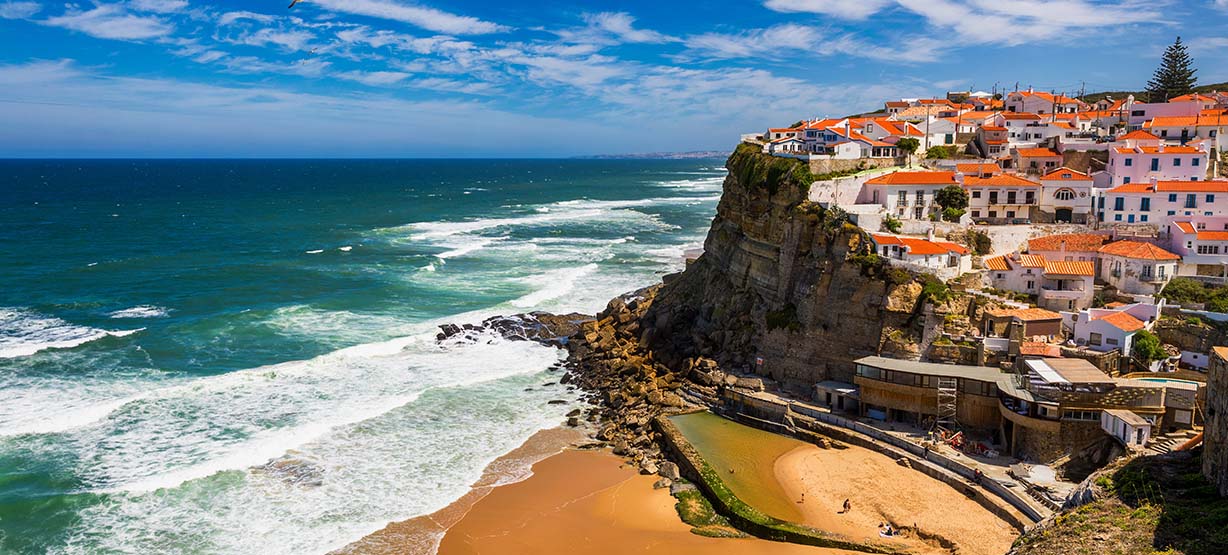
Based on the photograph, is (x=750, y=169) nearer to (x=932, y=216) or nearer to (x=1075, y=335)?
(x=932, y=216)

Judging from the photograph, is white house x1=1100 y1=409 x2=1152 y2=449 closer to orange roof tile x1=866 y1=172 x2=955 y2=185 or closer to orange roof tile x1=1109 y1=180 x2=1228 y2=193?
orange roof tile x1=1109 y1=180 x2=1228 y2=193

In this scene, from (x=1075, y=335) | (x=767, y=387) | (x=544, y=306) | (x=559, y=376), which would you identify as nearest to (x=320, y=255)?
(x=544, y=306)

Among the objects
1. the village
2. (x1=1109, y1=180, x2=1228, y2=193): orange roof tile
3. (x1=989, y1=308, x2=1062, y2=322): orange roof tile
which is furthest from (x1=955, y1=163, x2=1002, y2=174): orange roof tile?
(x1=989, y1=308, x2=1062, y2=322): orange roof tile

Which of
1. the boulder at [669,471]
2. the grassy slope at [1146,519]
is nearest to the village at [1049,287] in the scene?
the grassy slope at [1146,519]

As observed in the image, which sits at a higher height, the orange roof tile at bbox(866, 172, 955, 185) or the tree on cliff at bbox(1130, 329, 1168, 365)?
the orange roof tile at bbox(866, 172, 955, 185)

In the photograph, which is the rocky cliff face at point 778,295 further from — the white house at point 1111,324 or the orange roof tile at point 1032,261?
the white house at point 1111,324

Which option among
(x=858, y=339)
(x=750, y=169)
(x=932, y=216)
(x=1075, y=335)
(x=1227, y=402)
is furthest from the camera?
(x=750, y=169)
